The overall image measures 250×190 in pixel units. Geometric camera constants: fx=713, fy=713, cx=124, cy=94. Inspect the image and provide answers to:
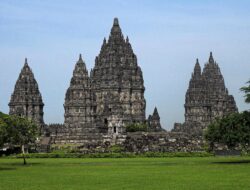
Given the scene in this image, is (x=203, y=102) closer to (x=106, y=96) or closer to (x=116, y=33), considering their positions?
(x=116, y=33)

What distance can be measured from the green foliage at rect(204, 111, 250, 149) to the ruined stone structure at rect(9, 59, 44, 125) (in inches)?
3362

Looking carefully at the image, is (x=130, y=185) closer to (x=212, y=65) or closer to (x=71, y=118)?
(x=71, y=118)

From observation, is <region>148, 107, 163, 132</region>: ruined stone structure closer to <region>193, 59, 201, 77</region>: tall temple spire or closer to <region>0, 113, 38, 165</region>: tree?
<region>193, 59, 201, 77</region>: tall temple spire

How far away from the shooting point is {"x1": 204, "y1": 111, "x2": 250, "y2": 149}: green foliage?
254ft

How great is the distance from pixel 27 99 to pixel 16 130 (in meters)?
81.9

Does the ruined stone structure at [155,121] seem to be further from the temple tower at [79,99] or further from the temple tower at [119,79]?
the temple tower at [79,99]

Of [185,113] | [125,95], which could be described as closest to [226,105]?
[185,113]

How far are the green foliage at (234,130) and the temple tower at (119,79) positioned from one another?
256ft

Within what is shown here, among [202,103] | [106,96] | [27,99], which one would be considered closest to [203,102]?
[202,103]

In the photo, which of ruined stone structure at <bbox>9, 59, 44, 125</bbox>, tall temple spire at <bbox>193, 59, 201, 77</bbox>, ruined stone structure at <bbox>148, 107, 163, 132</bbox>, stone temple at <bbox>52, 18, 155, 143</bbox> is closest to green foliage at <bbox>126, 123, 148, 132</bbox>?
stone temple at <bbox>52, 18, 155, 143</bbox>

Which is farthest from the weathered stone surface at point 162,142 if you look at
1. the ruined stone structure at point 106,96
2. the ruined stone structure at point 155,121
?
the ruined stone structure at point 155,121

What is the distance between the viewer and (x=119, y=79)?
532 ft

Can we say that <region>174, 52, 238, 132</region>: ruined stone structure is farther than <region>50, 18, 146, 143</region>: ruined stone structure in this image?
Yes

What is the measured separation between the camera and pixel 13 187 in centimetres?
4588
